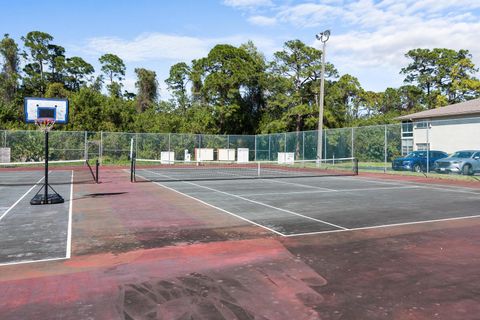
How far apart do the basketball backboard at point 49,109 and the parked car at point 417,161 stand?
63.6 ft

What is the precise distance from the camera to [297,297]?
5039 mm

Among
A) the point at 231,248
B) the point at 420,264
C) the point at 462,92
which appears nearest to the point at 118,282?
the point at 231,248

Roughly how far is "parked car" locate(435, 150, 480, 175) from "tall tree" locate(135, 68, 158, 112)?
49.6m

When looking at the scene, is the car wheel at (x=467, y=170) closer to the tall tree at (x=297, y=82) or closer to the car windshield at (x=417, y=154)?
the car windshield at (x=417, y=154)

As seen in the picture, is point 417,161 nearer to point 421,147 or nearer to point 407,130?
point 421,147

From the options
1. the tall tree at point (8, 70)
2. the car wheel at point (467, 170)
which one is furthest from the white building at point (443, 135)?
the tall tree at point (8, 70)

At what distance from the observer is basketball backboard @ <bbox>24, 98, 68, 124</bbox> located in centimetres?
1420

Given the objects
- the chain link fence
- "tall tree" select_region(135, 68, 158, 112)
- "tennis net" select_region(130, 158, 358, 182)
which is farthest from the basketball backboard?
"tall tree" select_region(135, 68, 158, 112)

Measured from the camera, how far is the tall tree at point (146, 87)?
65719 mm

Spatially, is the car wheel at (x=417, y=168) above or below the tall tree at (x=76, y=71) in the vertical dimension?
below

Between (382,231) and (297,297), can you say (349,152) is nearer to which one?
(382,231)

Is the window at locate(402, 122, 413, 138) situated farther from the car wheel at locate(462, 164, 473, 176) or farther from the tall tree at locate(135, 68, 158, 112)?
the tall tree at locate(135, 68, 158, 112)

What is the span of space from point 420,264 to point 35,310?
5.34 m

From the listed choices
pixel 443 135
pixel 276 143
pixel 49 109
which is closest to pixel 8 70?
pixel 276 143
